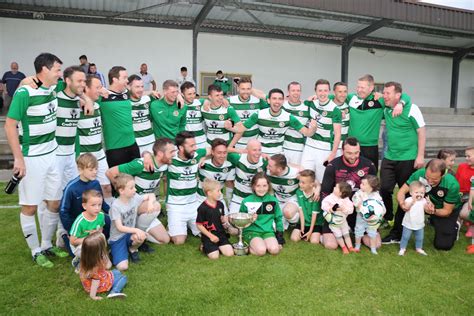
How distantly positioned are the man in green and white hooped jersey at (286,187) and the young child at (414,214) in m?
1.42

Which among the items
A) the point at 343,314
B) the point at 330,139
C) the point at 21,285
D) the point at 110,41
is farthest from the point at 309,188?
the point at 110,41

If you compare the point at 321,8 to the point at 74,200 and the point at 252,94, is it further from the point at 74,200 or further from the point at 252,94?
the point at 74,200

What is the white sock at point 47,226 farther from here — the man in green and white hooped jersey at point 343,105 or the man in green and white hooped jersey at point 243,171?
the man in green and white hooped jersey at point 343,105

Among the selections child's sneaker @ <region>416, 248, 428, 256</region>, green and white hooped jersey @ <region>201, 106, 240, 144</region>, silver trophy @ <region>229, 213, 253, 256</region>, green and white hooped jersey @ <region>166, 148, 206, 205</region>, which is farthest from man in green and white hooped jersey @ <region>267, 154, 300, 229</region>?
child's sneaker @ <region>416, 248, 428, 256</region>

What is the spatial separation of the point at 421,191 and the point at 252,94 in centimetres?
321

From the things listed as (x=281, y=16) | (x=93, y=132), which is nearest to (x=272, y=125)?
(x=93, y=132)

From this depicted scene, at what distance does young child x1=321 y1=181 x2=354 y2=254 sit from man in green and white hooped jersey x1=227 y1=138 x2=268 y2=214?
1.11 m

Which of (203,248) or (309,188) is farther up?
(309,188)

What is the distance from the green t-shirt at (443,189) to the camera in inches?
190

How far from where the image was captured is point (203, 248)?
4.55 m

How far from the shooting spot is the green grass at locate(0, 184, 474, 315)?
3.34 meters

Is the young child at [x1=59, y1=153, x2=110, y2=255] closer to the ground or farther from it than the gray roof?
closer to the ground

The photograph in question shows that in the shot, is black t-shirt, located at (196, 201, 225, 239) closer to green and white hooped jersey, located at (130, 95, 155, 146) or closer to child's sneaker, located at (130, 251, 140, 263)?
child's sneaker, located at (130, 251, 140, 263)

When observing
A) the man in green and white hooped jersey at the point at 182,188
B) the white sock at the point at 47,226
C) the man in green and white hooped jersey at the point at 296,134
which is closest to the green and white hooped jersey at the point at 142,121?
the man in green and white hooped jersey at the point at 182,188
